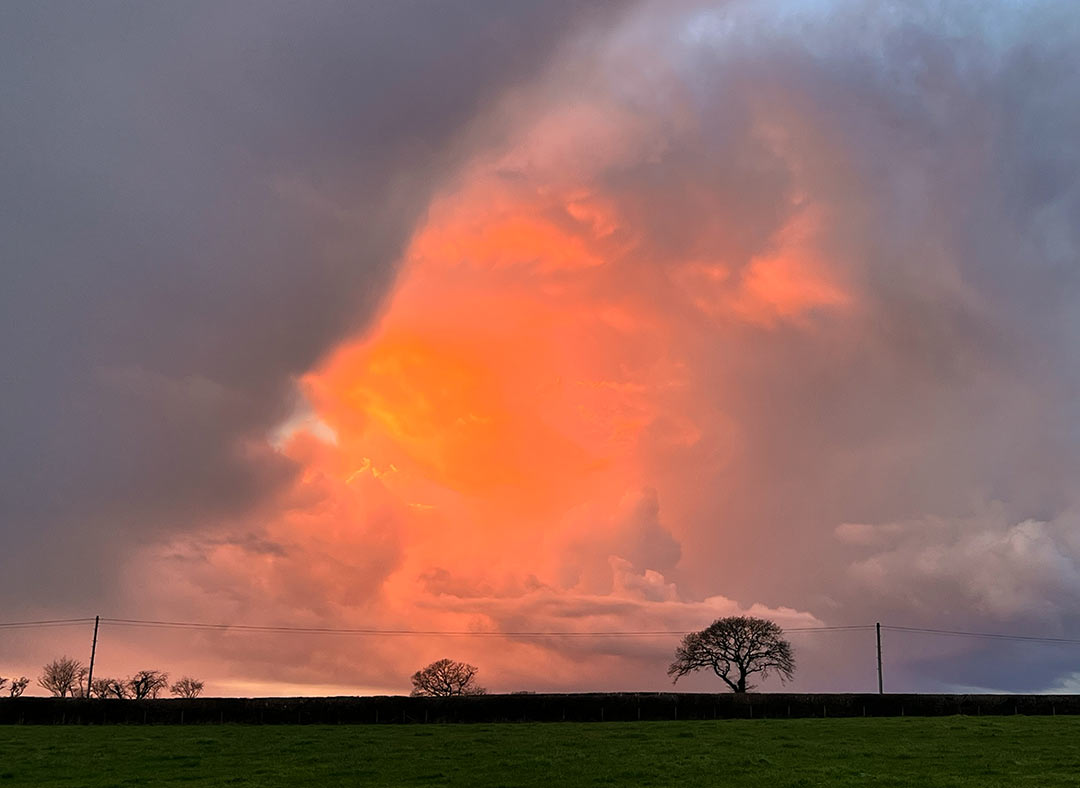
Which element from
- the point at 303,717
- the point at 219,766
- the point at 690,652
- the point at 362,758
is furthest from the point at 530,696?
the point at 690,652

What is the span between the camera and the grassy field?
35.5 meters

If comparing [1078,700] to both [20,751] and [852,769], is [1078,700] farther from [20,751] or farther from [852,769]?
[20,751]

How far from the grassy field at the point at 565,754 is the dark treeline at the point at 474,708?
3.92 m

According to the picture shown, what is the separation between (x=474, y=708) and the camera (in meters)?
64.2

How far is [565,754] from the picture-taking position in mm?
42469

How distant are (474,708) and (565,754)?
2305 cm

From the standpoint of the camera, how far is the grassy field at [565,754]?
3547 cm

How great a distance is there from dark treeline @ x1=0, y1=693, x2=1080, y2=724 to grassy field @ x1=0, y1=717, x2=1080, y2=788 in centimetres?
392

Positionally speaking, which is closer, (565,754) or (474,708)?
(565,754)

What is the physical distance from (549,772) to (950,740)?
21901 mm

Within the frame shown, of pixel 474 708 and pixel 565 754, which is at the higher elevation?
pixel 474 708

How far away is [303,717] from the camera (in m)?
63.1

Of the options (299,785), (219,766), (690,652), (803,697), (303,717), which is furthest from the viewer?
(690,652)

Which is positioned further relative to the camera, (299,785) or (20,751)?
(20,751)
